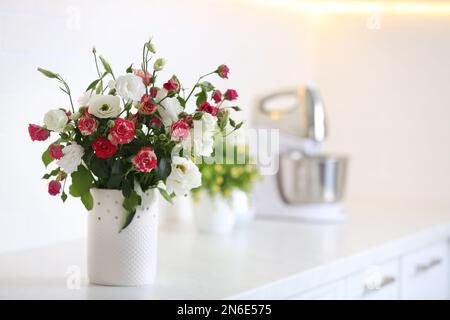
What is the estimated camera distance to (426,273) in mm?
2188

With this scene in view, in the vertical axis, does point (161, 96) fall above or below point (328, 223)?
above

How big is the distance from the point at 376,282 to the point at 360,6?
130cm

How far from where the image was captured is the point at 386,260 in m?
1.91

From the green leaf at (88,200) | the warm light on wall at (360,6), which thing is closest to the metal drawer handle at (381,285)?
the green leaf at (88,200)

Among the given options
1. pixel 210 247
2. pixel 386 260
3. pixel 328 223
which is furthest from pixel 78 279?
pixel 328 223

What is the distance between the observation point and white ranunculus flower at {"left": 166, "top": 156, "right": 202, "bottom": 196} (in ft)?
4.31

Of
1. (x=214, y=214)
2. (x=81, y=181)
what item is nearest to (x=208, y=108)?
(x=81, y=181)

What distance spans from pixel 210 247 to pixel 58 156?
63 centimetres

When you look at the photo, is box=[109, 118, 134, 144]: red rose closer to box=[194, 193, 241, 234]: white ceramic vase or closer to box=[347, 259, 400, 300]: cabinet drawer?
box=[347, 259, 400, 300]: cabinet drawer

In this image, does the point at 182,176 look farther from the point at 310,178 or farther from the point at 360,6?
the point at 360,6

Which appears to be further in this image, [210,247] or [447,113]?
[447,113]

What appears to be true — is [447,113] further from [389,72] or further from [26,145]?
[26,145]

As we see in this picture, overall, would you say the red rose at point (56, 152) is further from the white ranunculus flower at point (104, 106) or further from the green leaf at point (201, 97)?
→ the green leaf at point (201, 97)
